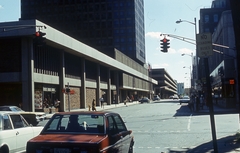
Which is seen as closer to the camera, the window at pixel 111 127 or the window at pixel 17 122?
the window at pixel 111 127

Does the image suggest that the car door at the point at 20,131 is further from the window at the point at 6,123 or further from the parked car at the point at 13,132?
the window at the point at 6,123

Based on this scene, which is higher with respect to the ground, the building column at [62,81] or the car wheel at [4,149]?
the building column at [62,81]

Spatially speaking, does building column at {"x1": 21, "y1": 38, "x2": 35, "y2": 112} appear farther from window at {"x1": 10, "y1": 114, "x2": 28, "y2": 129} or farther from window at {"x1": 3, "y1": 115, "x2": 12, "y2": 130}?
window at {"x1": 3, "y1": 115, "x2": 12, "y2": 130}

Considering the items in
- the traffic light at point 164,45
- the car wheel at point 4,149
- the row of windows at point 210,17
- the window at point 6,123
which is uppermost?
the row of windows at point 210,17

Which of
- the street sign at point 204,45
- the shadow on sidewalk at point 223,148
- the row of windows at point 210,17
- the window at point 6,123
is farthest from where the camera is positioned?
the row of windows at point 210,17

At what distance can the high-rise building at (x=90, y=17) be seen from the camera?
99.2 metres

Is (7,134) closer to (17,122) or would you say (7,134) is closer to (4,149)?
(4,149)

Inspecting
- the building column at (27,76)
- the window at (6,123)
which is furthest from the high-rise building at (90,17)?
the window at (6,123)

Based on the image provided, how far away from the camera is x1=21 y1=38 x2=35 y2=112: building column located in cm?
3519

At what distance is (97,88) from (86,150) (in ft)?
182

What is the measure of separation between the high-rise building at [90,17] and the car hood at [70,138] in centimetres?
9255

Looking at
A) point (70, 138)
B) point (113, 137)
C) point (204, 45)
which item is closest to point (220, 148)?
point (204, 45)

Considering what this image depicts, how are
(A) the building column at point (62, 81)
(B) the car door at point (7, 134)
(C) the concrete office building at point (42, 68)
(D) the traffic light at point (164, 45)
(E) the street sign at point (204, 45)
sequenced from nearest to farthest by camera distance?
(B) the car door at point (7, 134) → (E) the street sign at point (204, 45) → (D) the traffic light at point (164, 45) → (C) the concrete office building at point (42, 68) → (A) the building column at point (62, 81)

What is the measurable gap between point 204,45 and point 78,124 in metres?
3.88
